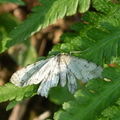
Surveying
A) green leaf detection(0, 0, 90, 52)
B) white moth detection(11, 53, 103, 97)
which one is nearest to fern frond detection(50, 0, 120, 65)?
white moth detection(11, 53, 103, 97)

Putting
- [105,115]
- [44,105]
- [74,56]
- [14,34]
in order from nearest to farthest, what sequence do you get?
[105,115] < [74,56] < [14,34] < [44,105]

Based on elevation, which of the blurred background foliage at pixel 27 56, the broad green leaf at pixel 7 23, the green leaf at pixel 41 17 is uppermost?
the green leaf at pixel 41 17

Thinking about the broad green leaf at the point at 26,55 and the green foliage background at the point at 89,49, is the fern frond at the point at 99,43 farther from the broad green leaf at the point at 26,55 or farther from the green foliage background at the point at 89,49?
the broad green leaf at the point at 26,55

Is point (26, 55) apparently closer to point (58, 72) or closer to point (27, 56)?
point (27, 56)

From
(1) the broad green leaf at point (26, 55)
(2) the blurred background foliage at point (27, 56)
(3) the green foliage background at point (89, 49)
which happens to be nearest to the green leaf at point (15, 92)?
(3) the green foliage background at point (89, 49)

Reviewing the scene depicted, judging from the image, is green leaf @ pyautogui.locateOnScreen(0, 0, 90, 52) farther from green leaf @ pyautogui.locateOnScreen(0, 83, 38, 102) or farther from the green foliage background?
green leaf @ pyautogui.locateOnScreen(0, 83, 38, 102)

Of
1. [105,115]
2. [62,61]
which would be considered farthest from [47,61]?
[105,115]

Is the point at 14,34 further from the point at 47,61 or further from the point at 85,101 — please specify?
A: the point at 85,101

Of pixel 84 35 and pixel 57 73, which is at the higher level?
pixel 84 35
